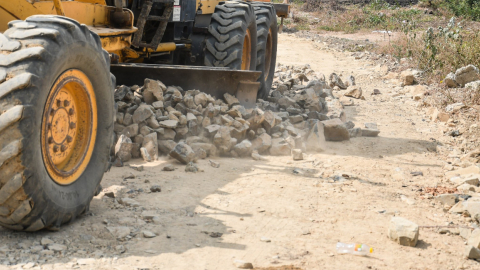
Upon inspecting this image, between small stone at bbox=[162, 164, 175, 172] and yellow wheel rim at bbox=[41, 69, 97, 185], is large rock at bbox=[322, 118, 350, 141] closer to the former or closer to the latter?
small stone at bbox=[162, 164, 175, 172]

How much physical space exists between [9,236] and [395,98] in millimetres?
7952

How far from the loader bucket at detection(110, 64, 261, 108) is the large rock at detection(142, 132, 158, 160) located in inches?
40.3

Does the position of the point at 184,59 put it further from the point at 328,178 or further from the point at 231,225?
the point at 231,225

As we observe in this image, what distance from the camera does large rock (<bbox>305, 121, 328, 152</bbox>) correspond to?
6363 millimetres

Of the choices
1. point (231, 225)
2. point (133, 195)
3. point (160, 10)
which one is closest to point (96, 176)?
point (133, 195)

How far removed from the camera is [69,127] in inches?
143

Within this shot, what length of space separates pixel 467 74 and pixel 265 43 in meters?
3.57

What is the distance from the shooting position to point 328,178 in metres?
5.20

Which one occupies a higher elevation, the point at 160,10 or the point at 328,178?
the point at 160,10

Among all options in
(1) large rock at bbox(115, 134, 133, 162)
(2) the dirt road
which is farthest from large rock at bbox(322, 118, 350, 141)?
(1) large rock at bbox(115, 134, 133, 162)

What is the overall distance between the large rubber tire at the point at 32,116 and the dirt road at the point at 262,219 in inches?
6.9

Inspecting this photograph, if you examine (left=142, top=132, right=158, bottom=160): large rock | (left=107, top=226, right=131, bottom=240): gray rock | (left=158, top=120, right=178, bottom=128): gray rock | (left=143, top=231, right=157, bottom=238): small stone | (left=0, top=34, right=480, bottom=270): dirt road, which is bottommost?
(left=0, top=34, right=480, bottom=270): dirt road

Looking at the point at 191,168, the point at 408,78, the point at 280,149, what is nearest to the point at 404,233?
the point at 191,168

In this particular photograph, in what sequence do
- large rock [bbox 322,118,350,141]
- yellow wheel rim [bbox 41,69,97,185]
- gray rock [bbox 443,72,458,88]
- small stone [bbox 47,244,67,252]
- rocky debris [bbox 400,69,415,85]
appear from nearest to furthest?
small stone [bbox 47,244,67,252], yellow wheel rim [bbox 41,69,97,185], large rock [bbox 322,118,350,141], gray rock [bbox 443,72,458,88], rocky debris [bbox 400,69,415,85]
